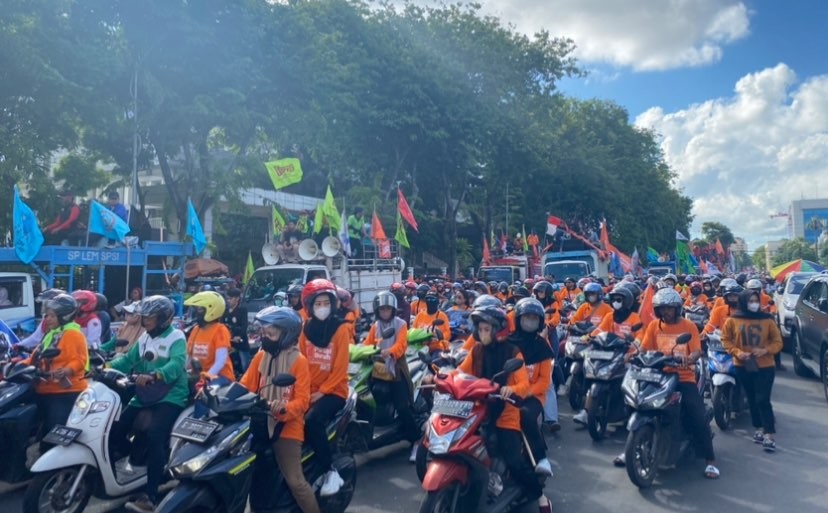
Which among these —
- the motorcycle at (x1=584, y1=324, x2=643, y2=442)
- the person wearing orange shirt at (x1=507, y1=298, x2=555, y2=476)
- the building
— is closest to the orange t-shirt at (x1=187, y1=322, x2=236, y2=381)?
the person wearing orange shirt at (x1=507, y1=298, x2=555, y2=476)

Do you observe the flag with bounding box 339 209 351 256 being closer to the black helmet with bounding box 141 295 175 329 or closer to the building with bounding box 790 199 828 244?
the black helmet with bounding box 141 295 175 329

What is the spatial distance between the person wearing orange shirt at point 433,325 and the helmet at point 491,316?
268 centimetres

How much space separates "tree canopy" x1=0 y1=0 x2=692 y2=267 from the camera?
14.7 metres

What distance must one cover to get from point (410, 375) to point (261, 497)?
8.53 ft

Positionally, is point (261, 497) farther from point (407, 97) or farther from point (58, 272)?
point (407, 97)

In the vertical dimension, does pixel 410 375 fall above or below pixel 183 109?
below

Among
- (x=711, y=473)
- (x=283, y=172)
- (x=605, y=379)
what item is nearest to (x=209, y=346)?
(x=605, y=379)

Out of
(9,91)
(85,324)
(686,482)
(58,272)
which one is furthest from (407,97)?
(686,482)

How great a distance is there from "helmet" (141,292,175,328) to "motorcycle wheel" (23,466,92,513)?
3.75ft

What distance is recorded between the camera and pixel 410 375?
6.77 m

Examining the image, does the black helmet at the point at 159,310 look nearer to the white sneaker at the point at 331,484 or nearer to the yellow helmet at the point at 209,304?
the yellow helmet at the point at 209,304

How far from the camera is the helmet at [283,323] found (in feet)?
14.3

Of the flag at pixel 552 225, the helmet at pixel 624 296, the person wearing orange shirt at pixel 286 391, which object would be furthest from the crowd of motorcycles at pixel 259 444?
the flag at pixel 552 225

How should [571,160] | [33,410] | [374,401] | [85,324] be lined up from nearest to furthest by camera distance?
[33,410], [374,401], [85,324], [571,160]
